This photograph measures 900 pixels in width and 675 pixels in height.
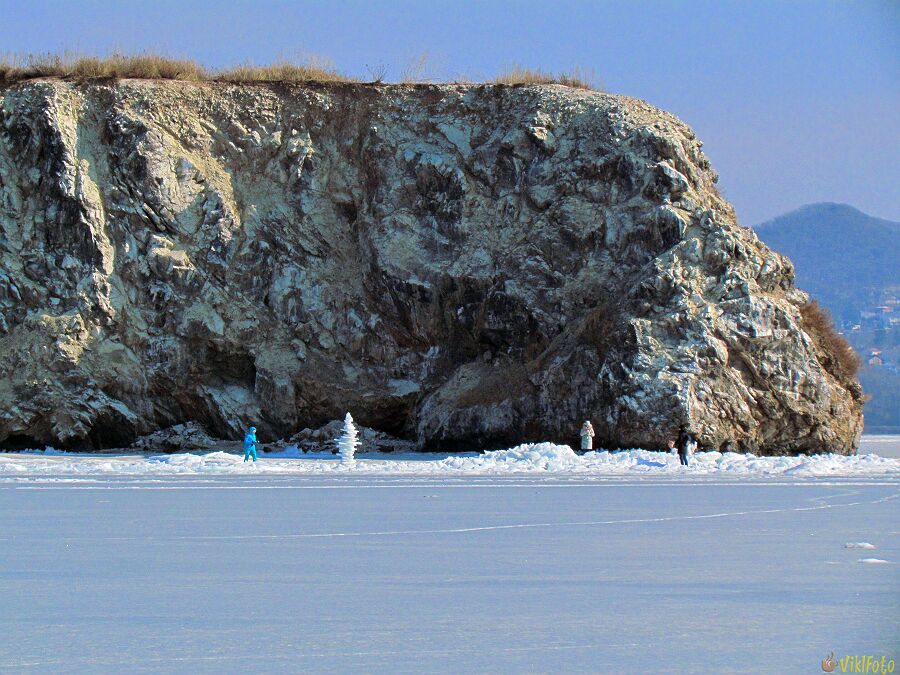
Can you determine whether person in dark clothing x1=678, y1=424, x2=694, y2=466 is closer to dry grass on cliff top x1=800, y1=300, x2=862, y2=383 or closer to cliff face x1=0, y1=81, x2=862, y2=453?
cliff face x1=0, y1=81, x2=862, y2=453

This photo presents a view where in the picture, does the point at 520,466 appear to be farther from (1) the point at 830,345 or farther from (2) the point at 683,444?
(1) the point at 830,345

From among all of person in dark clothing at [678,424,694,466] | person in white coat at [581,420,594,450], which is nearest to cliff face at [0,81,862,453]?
person in white coat at [581,420,594,450]

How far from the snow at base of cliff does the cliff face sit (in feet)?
16.9

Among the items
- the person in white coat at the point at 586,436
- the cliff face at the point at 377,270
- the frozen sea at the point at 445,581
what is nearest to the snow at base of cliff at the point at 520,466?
the person in white coat at the point at 586,436

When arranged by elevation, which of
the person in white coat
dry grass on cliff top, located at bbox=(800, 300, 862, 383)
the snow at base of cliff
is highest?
dry grass on cliff top, located at bbox=(800, 300, 862, 383)

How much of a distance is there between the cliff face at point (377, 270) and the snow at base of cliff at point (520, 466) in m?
5.15

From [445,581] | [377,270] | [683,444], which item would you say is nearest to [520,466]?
[683,444]

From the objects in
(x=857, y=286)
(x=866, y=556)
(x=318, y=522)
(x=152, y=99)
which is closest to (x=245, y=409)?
(x=152, y=99)

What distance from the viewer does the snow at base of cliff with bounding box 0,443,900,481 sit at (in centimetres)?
2352

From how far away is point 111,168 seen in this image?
37.7 m

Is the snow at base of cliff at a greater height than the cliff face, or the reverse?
the cliff face

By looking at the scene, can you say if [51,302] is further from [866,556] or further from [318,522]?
[866,556]

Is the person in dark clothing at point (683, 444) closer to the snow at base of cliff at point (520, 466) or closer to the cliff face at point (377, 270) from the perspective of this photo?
the snow at base of cliff at point (520, 466)

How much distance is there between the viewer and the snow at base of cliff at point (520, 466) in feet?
77.2
